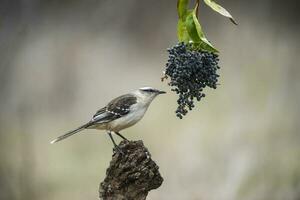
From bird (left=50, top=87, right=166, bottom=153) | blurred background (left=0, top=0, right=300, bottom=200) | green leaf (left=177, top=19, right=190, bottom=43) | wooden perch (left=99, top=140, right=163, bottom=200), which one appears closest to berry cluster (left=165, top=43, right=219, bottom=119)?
green leaf (left=177, top=19, right=190, bottom=43)

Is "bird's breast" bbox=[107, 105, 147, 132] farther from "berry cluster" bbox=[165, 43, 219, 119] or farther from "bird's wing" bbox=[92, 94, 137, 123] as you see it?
"berry cluster" bbox=[165, 43, 219, 119]

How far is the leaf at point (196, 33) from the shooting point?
196 cm

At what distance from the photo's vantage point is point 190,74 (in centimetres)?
199

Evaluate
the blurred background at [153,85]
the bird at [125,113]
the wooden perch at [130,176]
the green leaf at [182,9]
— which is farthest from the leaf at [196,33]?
the blurred background at [153,85]

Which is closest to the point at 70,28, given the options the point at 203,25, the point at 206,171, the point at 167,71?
the point at 203,25

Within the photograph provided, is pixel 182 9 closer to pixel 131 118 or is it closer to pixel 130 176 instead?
pixel 130 176

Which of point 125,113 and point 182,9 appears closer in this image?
point 182,9

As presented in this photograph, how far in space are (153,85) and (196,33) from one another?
245 centimetres

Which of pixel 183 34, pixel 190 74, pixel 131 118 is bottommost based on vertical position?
pixel 190 74

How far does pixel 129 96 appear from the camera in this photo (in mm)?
3377

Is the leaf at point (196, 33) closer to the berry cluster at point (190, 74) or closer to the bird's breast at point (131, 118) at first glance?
the berry cluster at point (190, 74)

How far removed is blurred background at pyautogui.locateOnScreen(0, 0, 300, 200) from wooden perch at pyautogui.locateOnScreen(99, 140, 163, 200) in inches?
79.7

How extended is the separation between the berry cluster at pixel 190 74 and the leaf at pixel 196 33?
48mm

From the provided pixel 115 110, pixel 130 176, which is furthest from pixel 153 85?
pixel 130 176
